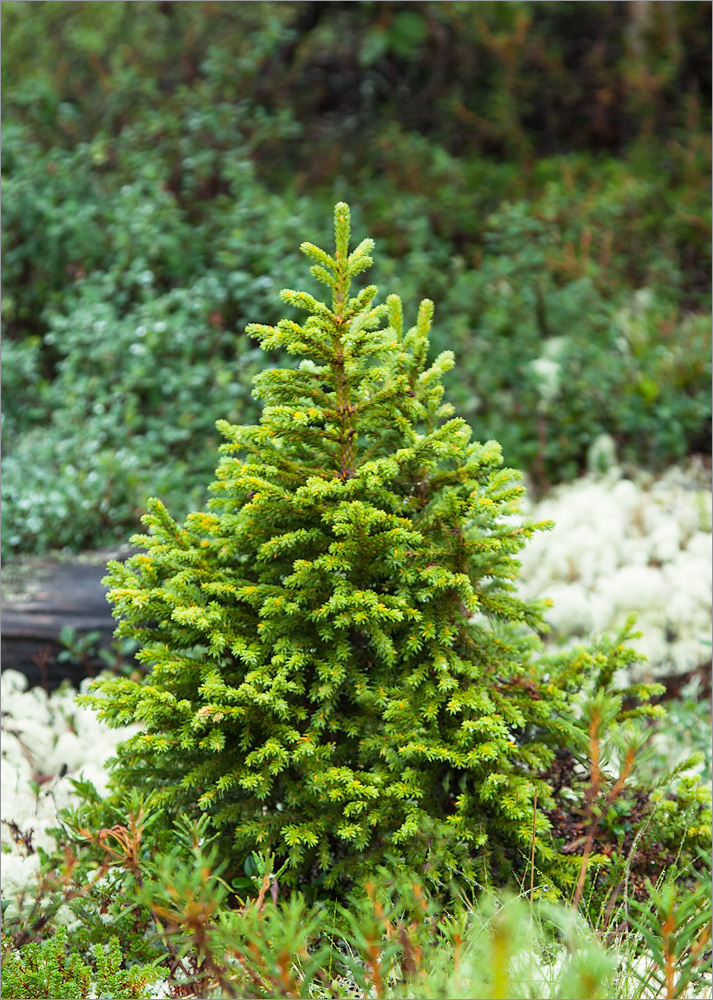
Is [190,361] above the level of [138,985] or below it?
above

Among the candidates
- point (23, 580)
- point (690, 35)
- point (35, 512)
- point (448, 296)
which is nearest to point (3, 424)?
point (35, 512)

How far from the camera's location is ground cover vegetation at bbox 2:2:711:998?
201cm

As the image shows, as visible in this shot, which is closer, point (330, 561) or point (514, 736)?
point (330, 561)

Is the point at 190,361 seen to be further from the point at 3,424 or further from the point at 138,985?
the point at 138,985

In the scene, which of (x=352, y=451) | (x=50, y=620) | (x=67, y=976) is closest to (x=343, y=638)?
(x=352, y=451)

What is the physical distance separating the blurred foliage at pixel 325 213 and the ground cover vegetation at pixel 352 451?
30 millimetres

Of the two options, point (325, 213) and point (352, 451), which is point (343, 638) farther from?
point (325, 213)

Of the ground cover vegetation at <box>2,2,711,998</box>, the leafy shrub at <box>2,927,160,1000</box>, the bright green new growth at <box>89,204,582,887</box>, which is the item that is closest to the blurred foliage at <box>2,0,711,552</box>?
the ground cover vegetation at <box>2,2,711,998</box>

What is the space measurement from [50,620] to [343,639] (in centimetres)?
173

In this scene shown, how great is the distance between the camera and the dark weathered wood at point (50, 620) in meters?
3.49

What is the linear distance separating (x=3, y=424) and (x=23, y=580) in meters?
1.22

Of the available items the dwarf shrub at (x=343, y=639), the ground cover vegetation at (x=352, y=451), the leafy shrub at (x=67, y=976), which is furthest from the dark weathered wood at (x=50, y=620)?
the leafy shrub at (x=67, y=976)

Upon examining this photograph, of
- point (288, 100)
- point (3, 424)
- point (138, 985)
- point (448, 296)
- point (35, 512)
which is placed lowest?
point (138, 985)

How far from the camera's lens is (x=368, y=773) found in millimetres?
2160
